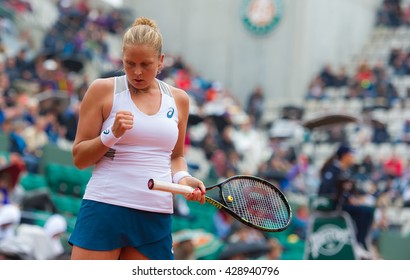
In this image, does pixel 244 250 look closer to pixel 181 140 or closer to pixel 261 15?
pixel 181 140

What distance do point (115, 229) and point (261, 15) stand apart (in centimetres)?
2337

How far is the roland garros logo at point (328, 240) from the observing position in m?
9.33

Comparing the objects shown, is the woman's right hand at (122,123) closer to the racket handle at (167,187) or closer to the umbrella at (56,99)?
the racket handle at (167,187)

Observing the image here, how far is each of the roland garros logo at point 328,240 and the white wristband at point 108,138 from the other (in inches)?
224

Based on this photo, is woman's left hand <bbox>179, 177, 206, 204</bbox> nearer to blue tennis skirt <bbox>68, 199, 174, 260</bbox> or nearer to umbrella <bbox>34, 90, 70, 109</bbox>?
blue tennis skirt <bbox>68, 199, 174, 260</bbox>

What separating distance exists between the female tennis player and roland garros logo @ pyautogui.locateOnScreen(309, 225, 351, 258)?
5.40 metres

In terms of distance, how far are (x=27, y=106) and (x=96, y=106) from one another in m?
8.92

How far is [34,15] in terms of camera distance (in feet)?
70.1

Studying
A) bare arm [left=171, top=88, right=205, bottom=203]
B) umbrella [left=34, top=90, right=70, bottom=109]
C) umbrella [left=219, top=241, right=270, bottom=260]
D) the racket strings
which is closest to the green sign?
umbrella [left=219, top=241, right=270, bottom=260]

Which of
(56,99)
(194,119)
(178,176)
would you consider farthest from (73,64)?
(178,176)

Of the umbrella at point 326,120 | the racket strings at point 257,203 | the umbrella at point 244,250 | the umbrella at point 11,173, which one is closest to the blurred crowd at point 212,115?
the umbrella at point 244,250

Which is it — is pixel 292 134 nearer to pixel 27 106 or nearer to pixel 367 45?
pixel 27 106
